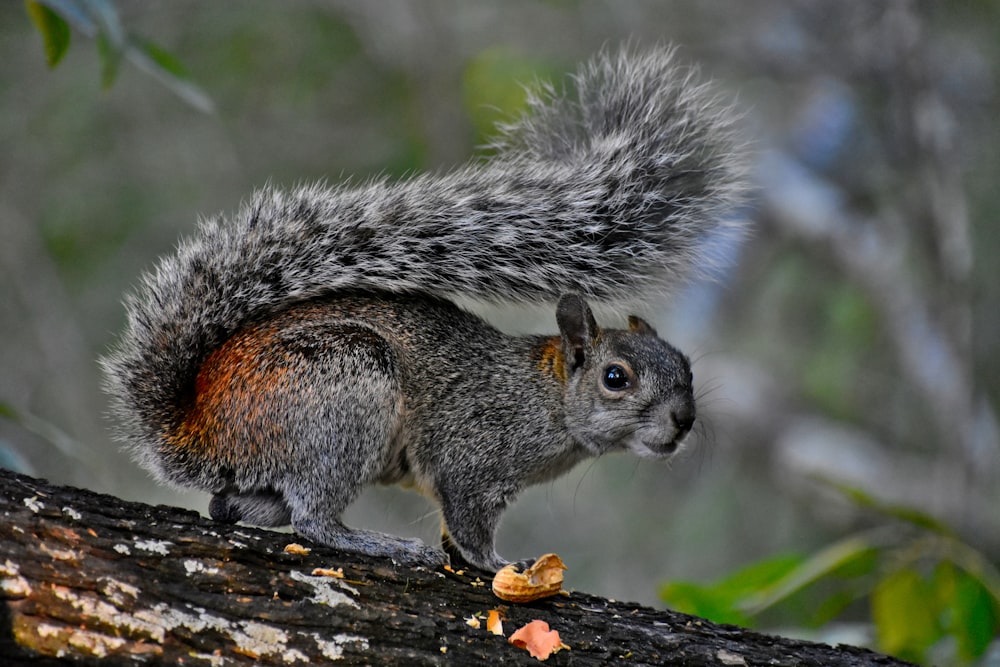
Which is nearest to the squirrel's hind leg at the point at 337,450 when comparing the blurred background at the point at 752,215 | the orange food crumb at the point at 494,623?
the orange food crumb at the point at 494,623

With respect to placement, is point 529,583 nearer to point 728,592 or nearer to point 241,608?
point 241,608

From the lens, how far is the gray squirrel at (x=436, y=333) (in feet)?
8.96

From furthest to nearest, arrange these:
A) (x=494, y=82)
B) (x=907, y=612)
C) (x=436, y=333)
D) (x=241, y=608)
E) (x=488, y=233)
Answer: (x=494, y=82)
(x=907, y=612)
(x=436, y=333)
(x=488, y=233)
(x=241, y=608)

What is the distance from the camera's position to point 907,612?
11.1ft

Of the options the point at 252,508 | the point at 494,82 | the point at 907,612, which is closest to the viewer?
the point at 252,508

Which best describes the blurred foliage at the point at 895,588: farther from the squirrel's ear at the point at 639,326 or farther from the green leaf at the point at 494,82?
the green leaf at the point at 494,82

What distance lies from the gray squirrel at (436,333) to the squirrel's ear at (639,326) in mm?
155

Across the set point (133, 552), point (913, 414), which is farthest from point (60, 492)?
point (913, 414)

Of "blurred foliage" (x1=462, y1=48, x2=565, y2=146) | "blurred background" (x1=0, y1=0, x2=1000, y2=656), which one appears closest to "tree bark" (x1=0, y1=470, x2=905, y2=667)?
"blurred background" (x1=0, y1=0, x2=1000, y2=656)

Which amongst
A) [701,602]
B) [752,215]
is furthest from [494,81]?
[701,602]

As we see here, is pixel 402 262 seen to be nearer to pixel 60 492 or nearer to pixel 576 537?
pixel 60 492

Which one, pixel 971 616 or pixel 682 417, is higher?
pixel 682 417

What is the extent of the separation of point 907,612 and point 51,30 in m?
3.05

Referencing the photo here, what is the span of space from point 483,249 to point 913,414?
19.5 ft
